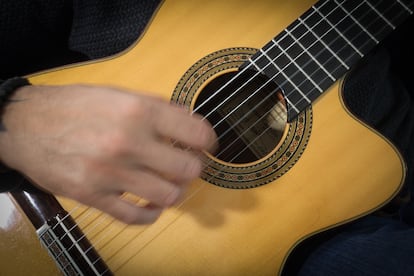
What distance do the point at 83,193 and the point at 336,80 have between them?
1.87ft

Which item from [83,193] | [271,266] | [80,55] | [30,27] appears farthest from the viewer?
[80,55]

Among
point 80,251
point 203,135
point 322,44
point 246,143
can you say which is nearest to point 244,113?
point 246,143

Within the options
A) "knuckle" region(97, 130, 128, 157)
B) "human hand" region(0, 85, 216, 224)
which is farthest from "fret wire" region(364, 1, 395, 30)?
"knuckle" region(97, 130, 128, 157)

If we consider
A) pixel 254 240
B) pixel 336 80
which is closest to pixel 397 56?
pixel 336 80

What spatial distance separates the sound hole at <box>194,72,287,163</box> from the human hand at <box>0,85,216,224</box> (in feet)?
0.91

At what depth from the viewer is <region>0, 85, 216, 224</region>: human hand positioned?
18.2 inches

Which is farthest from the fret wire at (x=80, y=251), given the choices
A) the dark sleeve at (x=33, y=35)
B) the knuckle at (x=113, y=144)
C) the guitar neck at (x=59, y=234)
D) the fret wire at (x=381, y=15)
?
the fret wire at (x=381, y=15)

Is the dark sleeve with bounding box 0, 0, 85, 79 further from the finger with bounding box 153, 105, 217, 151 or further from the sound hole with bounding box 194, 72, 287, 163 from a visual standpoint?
the finger with bounding box 153, 105, 217, 151

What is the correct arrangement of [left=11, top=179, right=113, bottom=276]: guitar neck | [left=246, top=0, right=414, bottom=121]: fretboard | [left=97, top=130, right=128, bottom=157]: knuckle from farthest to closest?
[left=246, top=0, right=414, bottom=121]: fretboard, [left=11, top=179, right=113, bottom=276]: guitar neck, [left=97, top=130, right=128, bottom=157]: knuckle

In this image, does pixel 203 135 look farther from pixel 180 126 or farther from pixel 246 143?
pixel 246 143

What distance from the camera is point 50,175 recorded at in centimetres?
51

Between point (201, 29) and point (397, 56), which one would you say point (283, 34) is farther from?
point (397, 56)

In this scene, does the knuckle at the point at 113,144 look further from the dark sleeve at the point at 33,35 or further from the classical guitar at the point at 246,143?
the dark sleeve at the point at 33,35

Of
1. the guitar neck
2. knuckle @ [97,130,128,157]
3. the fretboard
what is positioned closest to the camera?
knuckle @ [97,130,128,157]
